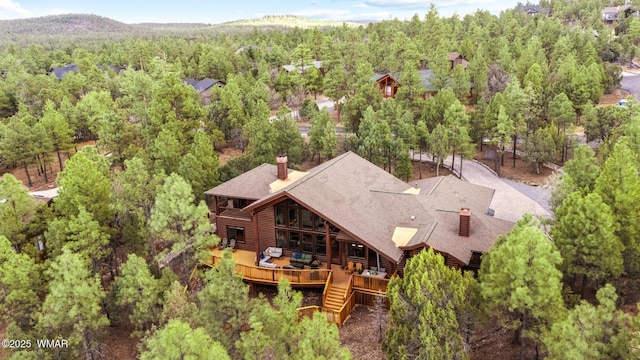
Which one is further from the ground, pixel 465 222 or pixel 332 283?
pixel 465 222

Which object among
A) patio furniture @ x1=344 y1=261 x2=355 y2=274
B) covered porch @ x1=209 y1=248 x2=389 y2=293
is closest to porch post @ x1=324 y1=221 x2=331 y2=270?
covered porch @ x1=209 y1=248 x2=389 y2=293

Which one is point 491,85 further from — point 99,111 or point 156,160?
point 99,111

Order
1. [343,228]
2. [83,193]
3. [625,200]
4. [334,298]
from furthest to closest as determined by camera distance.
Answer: [83,193]
[343,228]
[334,298]
[625,200]

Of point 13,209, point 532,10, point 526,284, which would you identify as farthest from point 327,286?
point 532,10

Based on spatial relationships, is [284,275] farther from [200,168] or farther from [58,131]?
[58,131]

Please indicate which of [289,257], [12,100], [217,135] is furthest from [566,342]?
[12,100]
